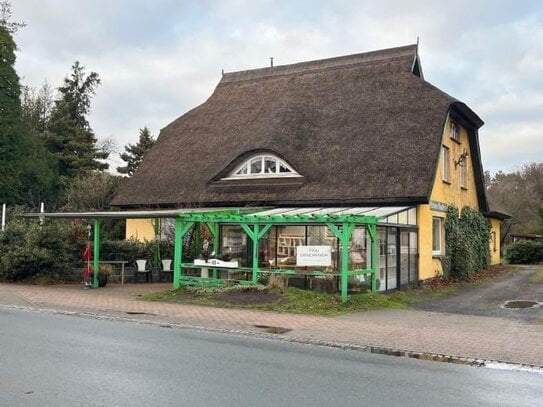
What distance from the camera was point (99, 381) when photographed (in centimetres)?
655

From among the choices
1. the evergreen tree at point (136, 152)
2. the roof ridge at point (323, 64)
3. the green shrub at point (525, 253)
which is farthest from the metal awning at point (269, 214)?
the evergreen tree at point (136, 152)

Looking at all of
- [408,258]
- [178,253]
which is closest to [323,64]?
[408,258]

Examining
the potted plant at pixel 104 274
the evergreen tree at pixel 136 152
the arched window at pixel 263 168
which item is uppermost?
the evergreen tree at pixel 136 152

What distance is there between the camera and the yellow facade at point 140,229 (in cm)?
2462

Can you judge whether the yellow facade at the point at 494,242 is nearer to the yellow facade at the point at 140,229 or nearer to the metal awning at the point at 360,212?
the metal awning at the point at 360,212

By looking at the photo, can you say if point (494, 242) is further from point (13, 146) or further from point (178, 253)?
point (13, 146)

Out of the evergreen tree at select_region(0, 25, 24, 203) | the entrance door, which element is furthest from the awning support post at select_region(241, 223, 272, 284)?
the evergreen tree at select_region(0, 25, 24, 203)

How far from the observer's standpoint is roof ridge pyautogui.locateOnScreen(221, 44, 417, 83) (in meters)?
25.4

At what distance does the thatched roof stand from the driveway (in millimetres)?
3478

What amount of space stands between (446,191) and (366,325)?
11.9 meters

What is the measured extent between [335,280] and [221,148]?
423 inches

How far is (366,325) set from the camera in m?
11.6

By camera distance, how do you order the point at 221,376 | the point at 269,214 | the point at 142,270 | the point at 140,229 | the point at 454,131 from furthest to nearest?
the point at 140,229
the point at 454,131
the point at 142,270
the point at 269,214
the point at 221,376

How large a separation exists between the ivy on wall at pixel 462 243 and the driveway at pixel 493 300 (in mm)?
1199
